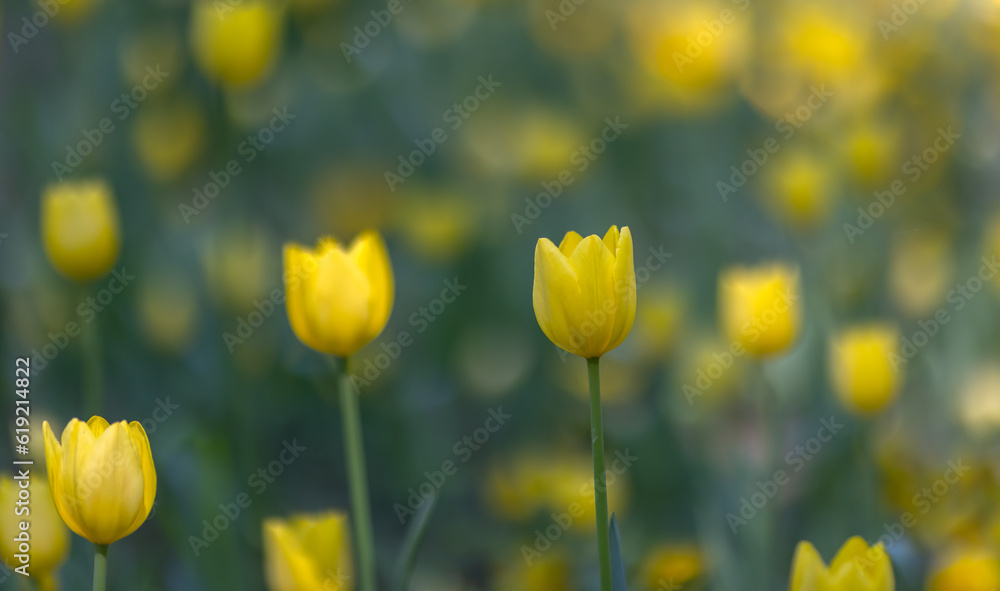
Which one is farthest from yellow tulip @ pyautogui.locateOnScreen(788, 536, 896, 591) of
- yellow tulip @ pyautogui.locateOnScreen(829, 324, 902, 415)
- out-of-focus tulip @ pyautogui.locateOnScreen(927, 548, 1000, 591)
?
yellow tulip @ pyautogui.locateOnScreen(829, 324, 902, 415)

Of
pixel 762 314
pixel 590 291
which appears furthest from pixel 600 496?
pixel 762 314

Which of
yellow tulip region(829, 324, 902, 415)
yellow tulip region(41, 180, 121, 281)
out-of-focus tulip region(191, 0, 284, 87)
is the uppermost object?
out-of-focus tulip region(191, 0, 284, 87)

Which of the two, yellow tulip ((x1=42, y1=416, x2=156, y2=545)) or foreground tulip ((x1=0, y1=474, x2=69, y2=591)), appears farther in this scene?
foreground tulip ((x1=0, y1=474, x2=69, y2=591))

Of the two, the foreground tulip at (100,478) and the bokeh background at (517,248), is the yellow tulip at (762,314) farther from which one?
the foreground tulip at (100,478)

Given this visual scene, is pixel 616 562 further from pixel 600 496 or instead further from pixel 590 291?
pixel 590 291

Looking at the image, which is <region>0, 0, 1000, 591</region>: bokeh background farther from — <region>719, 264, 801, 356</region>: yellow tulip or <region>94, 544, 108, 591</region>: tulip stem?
<region>94, 544, 108, 591</region>: tulip stem

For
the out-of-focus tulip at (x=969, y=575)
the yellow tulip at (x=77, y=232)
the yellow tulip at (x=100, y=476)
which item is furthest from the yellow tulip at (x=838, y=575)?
the yellow tulip at (x=77, y=232)
